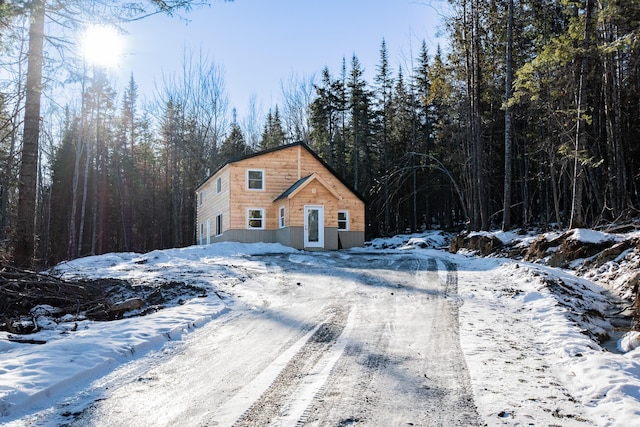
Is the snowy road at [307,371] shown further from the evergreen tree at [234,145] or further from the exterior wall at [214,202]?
the evergreen tree at [234,145]

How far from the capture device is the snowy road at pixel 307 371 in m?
3.32

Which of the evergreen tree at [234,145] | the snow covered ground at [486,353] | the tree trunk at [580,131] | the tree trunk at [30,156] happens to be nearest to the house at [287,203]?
the snow covered ground at [486,353]

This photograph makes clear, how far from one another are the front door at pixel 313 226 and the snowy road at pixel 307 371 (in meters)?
13.6

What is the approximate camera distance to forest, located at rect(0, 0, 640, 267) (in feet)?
60.2

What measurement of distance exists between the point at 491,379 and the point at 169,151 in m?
40.1

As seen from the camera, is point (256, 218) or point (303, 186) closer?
point (303, 186)

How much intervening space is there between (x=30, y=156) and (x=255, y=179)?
572 inches

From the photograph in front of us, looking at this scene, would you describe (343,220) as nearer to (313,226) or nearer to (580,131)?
(313,226)

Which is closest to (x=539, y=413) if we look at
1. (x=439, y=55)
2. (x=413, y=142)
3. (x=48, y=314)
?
(x=48, y=314)

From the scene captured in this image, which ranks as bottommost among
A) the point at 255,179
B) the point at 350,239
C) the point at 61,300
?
the point at 61,300

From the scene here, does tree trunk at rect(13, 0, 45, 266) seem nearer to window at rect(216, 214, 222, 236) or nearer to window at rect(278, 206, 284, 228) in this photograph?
window at rect(278, 206, 284, 228)

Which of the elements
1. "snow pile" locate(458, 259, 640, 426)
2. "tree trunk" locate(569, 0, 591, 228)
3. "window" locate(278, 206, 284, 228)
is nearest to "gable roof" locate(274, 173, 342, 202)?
"window" locate(278, 206, 284, 228)

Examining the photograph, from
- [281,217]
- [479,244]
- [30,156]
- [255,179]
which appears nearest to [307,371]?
[30,156]

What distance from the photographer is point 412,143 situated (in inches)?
1511
